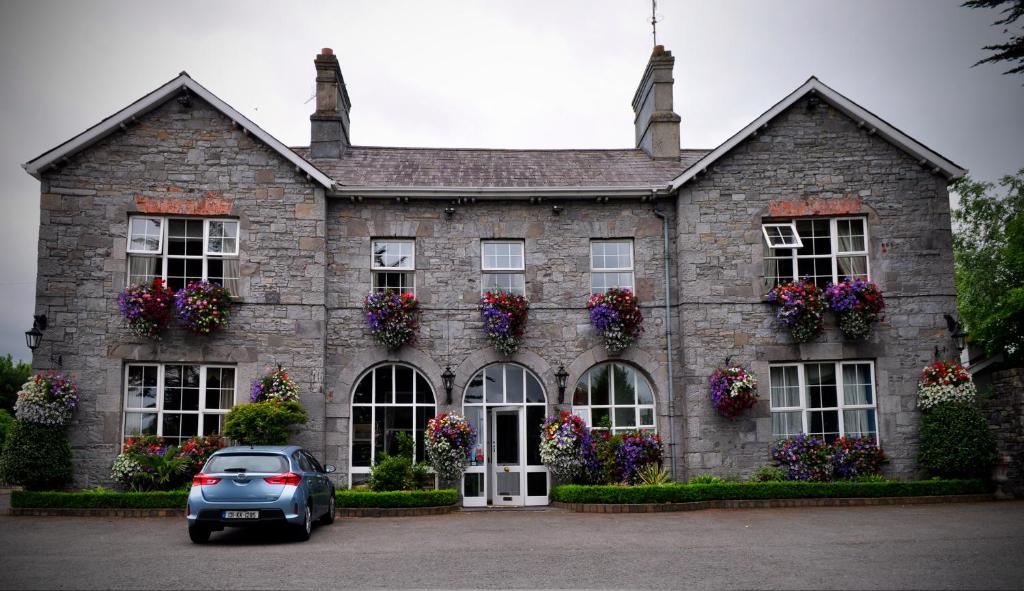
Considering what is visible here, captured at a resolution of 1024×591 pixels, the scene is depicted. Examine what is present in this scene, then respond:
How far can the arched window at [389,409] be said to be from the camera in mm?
17766

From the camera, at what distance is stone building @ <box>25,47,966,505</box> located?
56.6 feet

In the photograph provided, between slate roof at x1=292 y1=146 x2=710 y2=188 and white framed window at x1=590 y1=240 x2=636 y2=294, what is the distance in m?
1.41

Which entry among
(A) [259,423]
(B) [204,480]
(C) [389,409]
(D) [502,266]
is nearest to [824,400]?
(D) [502,266]

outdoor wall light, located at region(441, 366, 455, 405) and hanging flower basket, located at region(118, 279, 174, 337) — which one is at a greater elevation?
hanging flower basket, located at region(118, 279, 174, 337)

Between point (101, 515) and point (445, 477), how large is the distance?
21.4ft

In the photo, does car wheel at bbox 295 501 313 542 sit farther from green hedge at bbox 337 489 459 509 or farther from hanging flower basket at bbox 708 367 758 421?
hanging flower basket at bbox 708 367 758 421

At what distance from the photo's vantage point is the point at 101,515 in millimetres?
15375

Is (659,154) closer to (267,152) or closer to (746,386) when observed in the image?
(746,386)

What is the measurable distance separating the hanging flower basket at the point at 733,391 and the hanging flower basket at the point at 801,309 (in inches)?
56.8

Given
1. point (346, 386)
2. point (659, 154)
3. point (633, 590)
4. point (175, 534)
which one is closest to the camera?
point (633, 590)

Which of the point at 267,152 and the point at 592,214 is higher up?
the point at 267,152

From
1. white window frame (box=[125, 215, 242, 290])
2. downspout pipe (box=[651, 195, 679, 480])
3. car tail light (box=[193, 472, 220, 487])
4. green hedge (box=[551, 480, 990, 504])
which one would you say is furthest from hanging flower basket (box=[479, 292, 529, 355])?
car tail light (box=[193, 472, 220, 487])

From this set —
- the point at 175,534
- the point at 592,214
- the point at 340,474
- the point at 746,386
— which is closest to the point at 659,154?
the point at 592,214

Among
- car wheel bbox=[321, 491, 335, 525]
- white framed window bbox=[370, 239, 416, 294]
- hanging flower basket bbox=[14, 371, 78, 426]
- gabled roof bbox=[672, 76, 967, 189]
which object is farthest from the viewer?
white framed window bbox=[370, 239, 416, 294]
